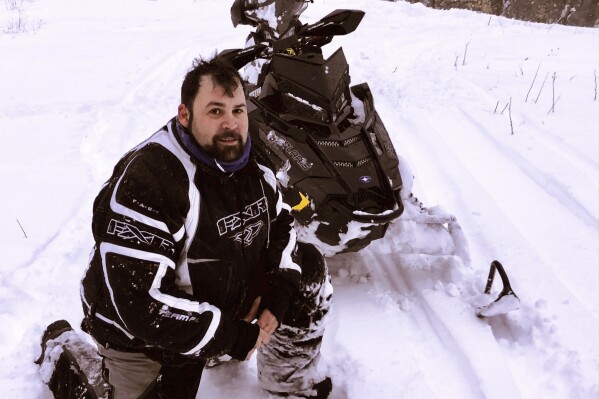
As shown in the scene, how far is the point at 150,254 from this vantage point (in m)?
1.58

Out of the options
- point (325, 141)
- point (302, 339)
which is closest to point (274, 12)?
point (325, 141)

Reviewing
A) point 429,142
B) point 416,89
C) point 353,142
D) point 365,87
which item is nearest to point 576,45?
point 416,89

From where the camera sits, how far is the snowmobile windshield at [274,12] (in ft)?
13.0

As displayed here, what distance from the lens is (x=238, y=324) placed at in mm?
1797

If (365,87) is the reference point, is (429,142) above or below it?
below

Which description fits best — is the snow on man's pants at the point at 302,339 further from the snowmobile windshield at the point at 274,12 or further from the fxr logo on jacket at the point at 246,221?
the snowmobile windshield at the point at 274,12

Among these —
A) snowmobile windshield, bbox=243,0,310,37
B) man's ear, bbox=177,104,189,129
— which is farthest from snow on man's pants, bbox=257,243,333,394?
snowmobile windshield, bbox=243,0,310,37

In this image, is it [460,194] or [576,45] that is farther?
[576,45]

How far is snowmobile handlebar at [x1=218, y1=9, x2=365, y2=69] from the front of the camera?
2980mm

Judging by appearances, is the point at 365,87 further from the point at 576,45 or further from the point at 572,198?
the point at 576,45

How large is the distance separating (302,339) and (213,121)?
107 cm

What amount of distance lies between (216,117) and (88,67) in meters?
6.15

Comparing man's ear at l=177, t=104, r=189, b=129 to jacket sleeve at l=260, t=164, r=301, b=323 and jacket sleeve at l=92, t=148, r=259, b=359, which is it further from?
jacket sleeve at l=260, t=164, r=301, b=323

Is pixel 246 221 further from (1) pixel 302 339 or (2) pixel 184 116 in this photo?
(1) pixel 302 339
